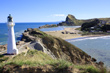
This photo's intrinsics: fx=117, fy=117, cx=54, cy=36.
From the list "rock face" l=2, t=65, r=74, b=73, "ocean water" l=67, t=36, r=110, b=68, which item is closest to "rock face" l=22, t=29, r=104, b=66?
"ocean water" l=67, t=36, r=110, b=68

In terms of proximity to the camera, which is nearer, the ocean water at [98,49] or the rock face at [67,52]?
Answer: the rock face at [67,52]

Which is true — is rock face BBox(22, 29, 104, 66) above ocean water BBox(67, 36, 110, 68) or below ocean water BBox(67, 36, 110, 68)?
above

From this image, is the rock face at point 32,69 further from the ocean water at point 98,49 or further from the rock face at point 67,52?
the rock face at point 67,52

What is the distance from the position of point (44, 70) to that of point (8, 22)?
8567mm

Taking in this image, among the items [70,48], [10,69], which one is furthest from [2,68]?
[70,48]

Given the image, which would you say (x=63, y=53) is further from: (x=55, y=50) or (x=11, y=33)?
(x=11, y=33)

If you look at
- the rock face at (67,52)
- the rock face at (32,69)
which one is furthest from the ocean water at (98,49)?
the rock face at (32,69)

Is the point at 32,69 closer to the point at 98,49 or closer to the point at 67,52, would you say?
the point at 67,52

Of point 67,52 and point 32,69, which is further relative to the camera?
point 67,52

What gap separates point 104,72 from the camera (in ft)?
18.1

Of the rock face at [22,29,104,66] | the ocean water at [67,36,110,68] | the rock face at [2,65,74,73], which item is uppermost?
the rock face at [2,65,74,73]

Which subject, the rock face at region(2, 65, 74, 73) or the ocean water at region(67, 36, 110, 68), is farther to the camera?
the ocean water at region(67, 36, 110, 68)

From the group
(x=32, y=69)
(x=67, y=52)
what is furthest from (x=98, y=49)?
(x=32, y=69)

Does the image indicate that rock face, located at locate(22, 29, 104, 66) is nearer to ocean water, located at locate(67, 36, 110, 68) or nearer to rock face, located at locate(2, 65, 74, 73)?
ocean water, located at locate(67, 36, 110, 68)
